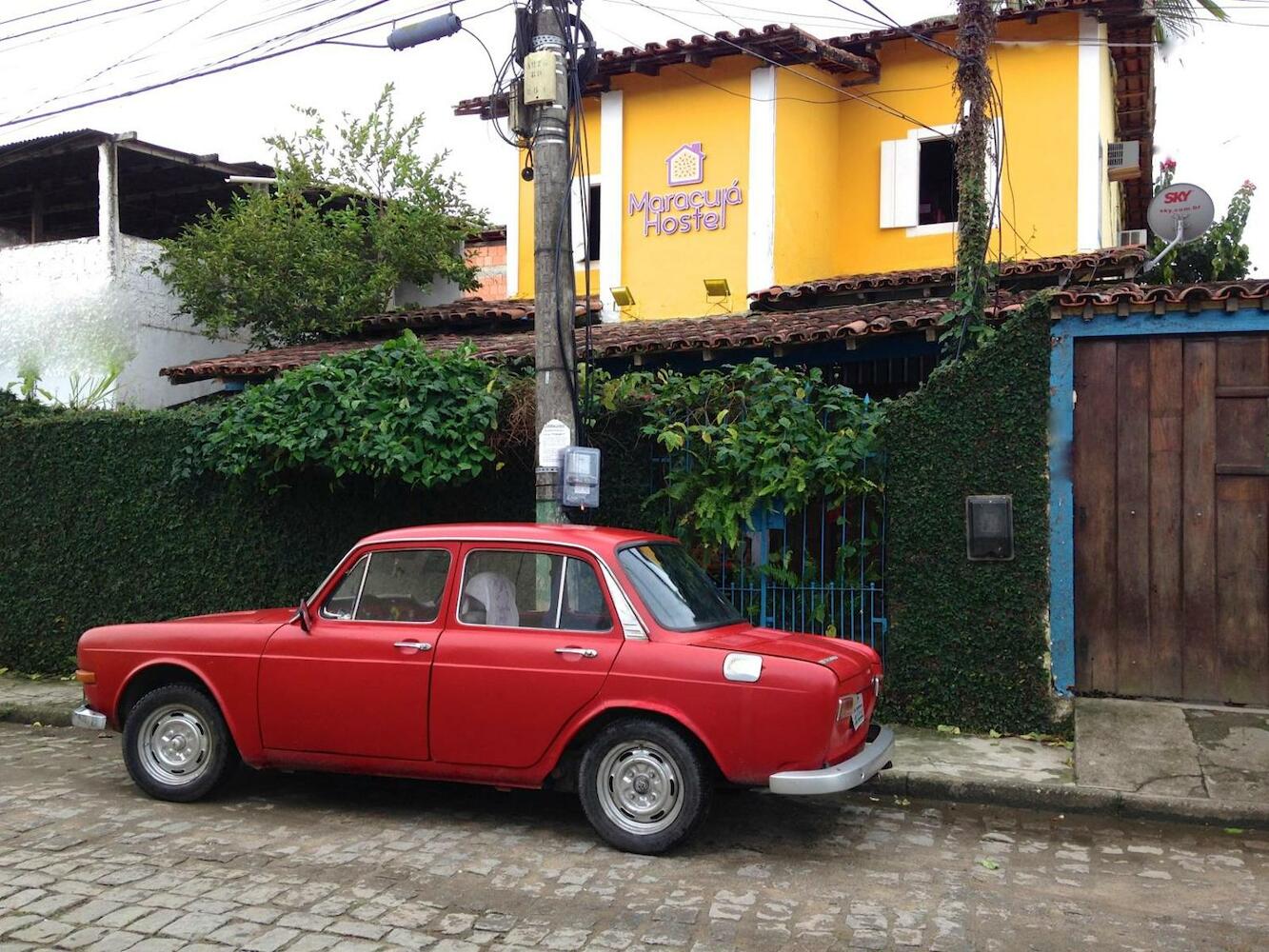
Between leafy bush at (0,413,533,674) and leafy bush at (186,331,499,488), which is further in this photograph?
Answer: leafy bush at (0,413,533,674)

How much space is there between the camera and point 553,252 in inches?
308

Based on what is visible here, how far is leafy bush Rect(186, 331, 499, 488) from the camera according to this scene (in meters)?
8.60

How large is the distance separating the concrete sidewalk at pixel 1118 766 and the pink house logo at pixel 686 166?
27.9 feet

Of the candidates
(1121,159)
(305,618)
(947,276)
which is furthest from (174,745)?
(1121,159)

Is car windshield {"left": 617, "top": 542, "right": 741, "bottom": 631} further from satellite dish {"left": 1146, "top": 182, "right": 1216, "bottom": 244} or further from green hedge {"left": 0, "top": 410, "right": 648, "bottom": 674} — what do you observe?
satellite dish {"left": 1146, "top": 182, "right": 1216, "bottom": 244}

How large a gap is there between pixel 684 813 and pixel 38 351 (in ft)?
41.3

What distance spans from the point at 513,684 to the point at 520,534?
82 cm

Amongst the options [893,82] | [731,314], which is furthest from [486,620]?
[893,82]

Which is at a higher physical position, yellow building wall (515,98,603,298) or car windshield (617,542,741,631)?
yellow building wall (515,98,603,298)

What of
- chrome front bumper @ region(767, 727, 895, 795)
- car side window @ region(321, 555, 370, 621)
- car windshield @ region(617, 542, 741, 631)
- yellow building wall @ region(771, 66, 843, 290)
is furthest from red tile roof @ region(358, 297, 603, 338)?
chrome front bumper @ region(767, 727, 895, 795)

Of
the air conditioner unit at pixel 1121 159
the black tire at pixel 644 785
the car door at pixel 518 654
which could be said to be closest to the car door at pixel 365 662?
the car door at pixel 518 654

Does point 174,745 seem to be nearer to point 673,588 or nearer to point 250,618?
point 250,618

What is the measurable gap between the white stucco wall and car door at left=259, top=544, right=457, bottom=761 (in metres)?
9.32

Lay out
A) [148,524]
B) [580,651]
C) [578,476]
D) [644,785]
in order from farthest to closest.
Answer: [148,524] < [578,476] < [580,651] < [644,785]
